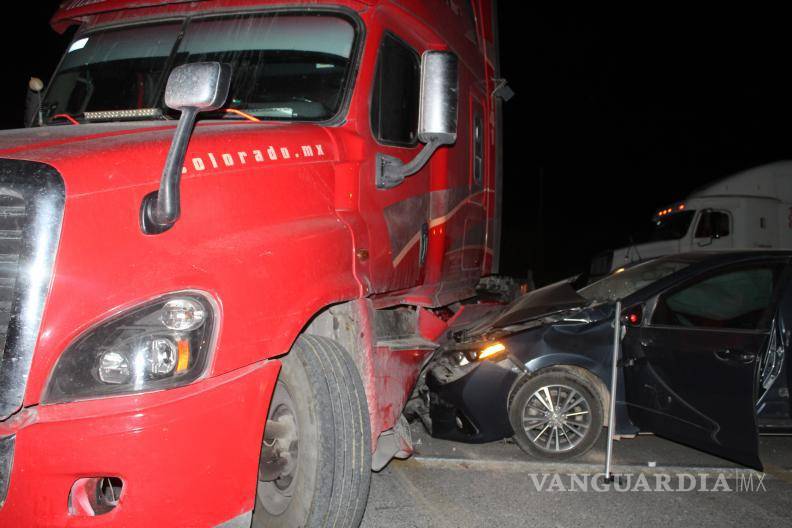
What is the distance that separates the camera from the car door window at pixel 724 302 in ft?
16.5

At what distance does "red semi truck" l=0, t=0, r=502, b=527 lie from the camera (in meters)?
2.39

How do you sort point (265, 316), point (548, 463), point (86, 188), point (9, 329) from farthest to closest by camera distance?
point (548, 463)
point (265, 316)
point (86, 188)
point (9, 329)

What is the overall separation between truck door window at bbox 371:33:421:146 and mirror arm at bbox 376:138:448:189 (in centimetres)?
13

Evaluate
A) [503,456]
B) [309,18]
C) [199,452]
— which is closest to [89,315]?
[199,452]

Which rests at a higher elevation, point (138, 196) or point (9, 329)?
point (138, 196)

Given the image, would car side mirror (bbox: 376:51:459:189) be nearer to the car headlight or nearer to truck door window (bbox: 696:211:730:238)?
the car headlight

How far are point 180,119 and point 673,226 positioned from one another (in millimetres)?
14649

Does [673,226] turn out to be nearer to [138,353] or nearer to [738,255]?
[738,255]

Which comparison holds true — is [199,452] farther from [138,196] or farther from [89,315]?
[138,196]

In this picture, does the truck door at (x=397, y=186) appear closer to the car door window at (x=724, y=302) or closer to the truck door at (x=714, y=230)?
the car door window at (x=724, y=302)

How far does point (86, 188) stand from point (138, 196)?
0.61ft

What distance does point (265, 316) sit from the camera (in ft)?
9.29

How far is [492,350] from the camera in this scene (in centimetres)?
527

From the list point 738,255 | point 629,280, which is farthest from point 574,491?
point 738,255
